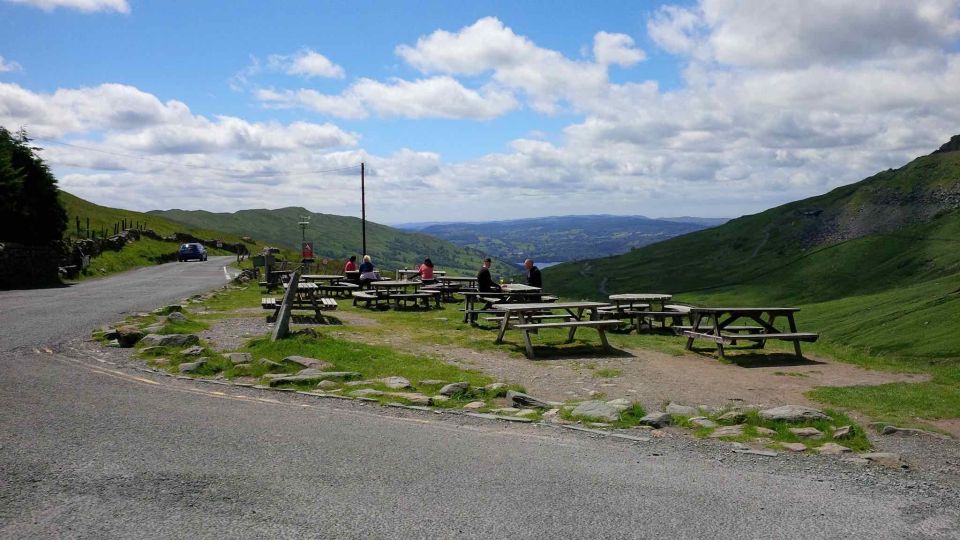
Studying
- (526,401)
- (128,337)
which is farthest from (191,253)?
(526,401)

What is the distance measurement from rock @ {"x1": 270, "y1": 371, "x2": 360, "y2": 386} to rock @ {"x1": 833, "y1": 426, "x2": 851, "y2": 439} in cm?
733

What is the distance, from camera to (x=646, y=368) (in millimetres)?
13766

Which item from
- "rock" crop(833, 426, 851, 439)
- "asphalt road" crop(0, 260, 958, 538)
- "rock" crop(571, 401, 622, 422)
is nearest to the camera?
"asphalt road" crop(0, 260, 958, 538)

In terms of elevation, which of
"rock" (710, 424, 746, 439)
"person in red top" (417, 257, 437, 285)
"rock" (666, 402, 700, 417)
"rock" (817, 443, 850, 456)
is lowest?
"rock" (666, 402, 700, 417)

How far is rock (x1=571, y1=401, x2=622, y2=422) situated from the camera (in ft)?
30.4

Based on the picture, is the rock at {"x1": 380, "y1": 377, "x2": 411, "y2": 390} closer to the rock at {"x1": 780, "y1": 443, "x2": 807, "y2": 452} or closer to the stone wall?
the rock at {"x1": 780, "y1": 443, "x2": 807, "y2": 452}

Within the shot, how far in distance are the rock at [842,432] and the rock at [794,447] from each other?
580 mm

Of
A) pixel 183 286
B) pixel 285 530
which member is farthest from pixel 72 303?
pixel 285 530

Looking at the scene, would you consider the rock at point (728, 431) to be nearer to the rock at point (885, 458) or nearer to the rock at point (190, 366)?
the rock at point (885, 458)

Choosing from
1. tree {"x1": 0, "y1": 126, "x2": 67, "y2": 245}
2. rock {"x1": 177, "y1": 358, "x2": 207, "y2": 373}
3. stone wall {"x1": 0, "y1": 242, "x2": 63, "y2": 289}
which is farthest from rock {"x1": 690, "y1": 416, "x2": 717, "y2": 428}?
tree {"x1": 0, "y1": 126, "x2": 67, "y2": 245}

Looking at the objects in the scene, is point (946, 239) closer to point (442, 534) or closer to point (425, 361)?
point (425, 361)

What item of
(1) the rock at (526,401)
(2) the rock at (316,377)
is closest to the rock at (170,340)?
(2) the rock at (316,377)

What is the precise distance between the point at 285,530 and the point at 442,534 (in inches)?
48.0

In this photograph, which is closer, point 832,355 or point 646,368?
point 646,368
